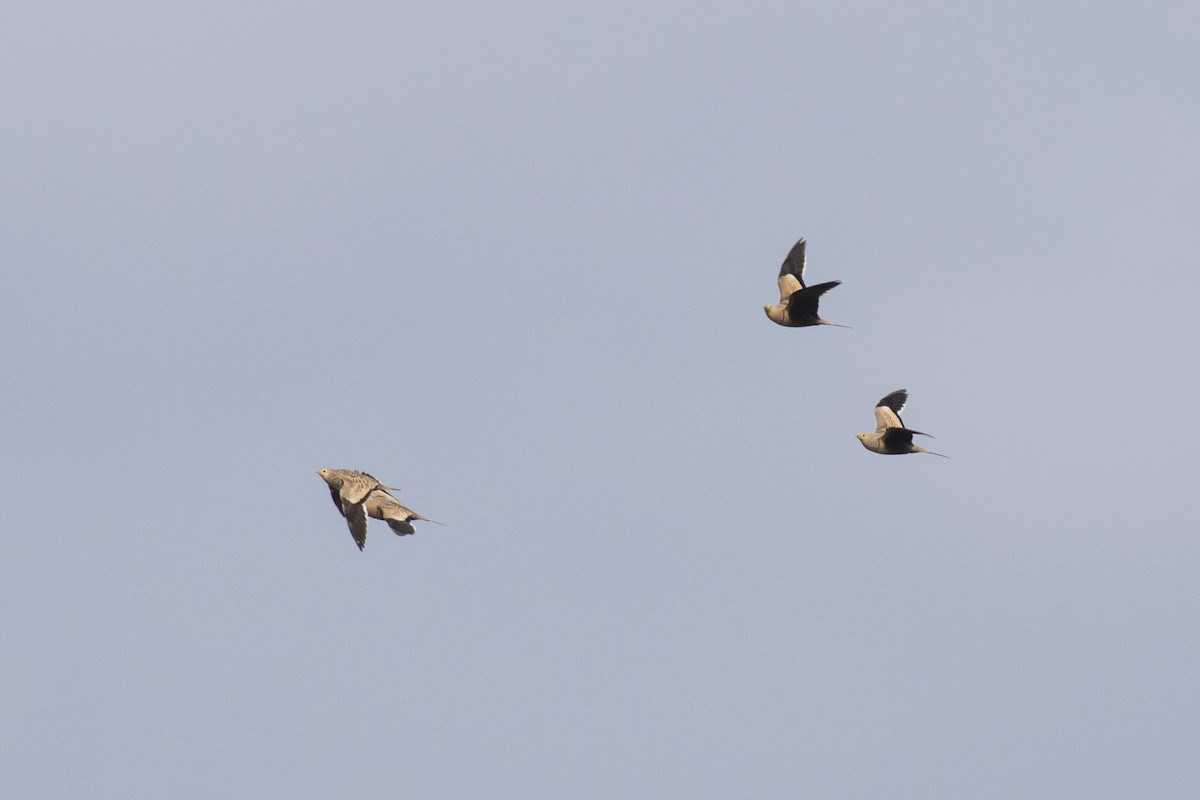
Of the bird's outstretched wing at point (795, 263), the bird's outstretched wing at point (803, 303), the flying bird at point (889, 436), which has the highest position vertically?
the bird's outstretched wing at point (795, 263)

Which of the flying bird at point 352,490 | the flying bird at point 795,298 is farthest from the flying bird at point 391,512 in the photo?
the flying bird at point 795,298

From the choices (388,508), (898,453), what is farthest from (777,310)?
(388,508)

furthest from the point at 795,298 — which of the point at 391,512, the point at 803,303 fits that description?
the point at 391,512

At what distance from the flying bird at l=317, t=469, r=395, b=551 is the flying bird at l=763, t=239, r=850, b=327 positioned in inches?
515

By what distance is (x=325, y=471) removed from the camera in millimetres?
79625

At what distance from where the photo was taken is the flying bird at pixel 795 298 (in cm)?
7756

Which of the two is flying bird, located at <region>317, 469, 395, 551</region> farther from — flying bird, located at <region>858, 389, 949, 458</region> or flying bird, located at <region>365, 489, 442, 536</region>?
flying bird, located at <region>858, 389, 949, 458</region>

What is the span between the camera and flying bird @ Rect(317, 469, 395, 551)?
77875mm

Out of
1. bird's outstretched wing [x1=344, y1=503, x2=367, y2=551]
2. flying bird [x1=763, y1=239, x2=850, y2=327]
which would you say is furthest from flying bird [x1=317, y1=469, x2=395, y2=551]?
flying bird [x1=763, y1=239, x2=850, y2=327]

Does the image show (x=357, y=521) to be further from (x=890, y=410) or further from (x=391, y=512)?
(x=890, y=410)

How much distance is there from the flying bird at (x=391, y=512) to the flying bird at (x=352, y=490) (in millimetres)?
279

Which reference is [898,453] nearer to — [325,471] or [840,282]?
[840,282]

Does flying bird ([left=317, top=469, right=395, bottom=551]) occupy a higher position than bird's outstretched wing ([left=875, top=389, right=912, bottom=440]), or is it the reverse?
bird's outstretched wing ([left=875, top=389, right=912, bottom=440])

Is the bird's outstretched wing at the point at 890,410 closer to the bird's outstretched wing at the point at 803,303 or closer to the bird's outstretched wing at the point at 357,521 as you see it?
the bird's outstretched wing at the point at 803,303
